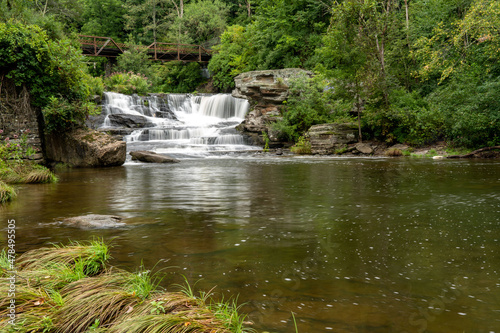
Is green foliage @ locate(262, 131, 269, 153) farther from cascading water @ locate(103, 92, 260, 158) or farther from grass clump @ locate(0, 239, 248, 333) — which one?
grass clump @ locate(0, 239, 248, 333)

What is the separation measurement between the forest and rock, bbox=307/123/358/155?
115cm

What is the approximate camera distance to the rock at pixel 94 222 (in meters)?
5.10

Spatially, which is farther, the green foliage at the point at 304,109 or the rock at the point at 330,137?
the green foliage at the point at 304,109

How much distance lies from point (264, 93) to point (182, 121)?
7195 mm

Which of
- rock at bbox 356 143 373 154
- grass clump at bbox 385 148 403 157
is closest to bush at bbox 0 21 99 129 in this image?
rock at bbox 356 143 373 154

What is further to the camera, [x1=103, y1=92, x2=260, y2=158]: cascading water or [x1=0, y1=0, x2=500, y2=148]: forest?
[x1=103, y1=92, x2=260, y2=158]: cascading water

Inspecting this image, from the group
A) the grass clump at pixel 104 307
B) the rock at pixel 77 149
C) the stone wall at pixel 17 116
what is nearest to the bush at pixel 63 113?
the rock at pixel 77 149

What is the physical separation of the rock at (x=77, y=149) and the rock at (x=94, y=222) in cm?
1079

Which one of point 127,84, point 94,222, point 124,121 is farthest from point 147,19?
point 94,222

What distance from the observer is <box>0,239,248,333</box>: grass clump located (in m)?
2.25

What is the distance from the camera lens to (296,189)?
8.76 meters

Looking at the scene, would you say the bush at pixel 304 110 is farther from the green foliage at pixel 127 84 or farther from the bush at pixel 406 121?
the green foliage at pixel 127 84

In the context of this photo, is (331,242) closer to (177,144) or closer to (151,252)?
(151,252)

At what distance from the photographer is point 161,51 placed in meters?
41.3
